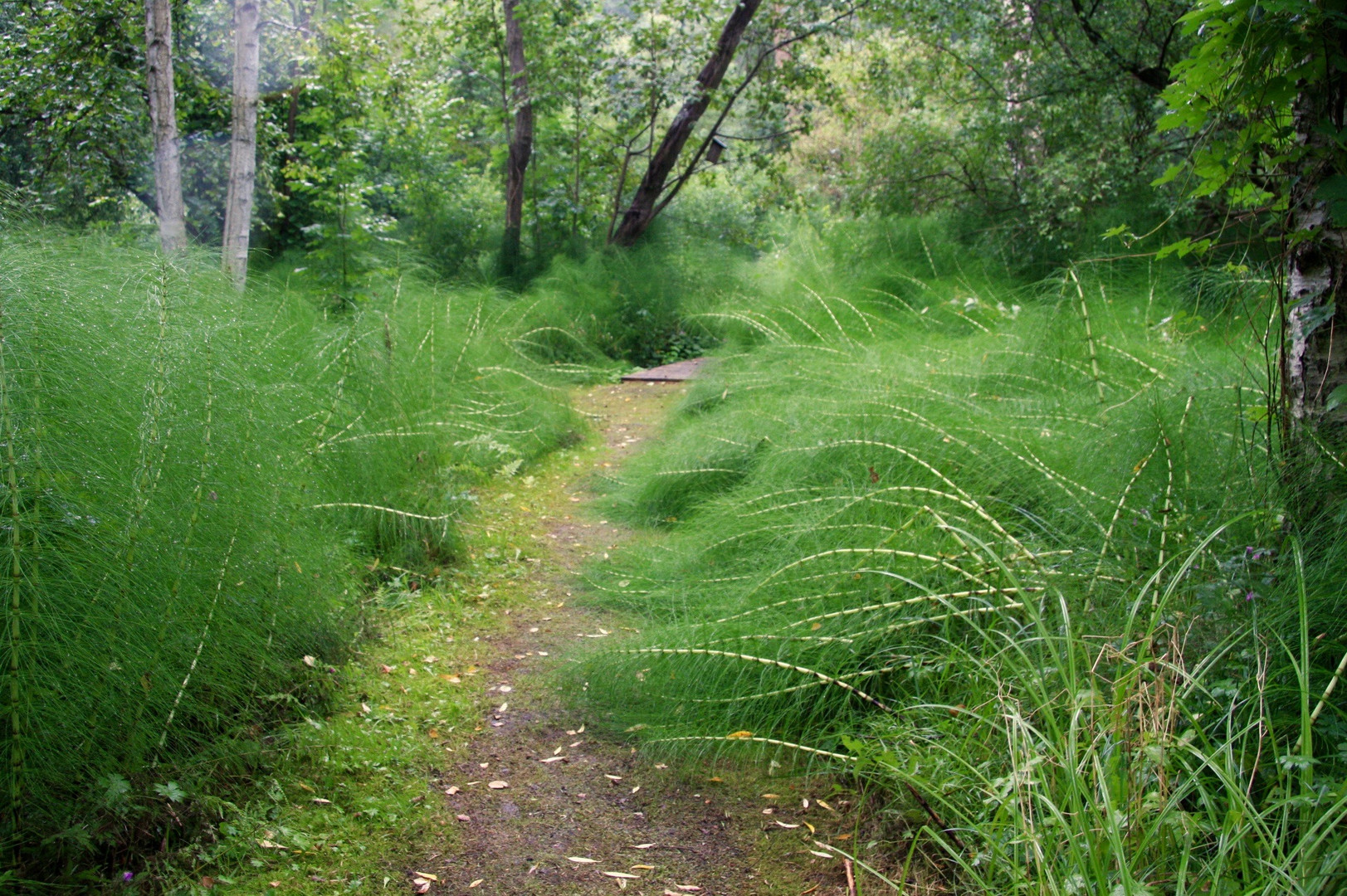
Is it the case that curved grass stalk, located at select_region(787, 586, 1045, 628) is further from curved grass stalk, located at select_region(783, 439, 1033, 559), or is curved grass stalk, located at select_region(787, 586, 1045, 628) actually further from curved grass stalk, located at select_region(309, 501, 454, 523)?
curved grass stalk, located at select_region(309, 501, 454, 523)

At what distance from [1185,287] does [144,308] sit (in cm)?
621

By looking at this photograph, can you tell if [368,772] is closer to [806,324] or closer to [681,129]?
[806,324]

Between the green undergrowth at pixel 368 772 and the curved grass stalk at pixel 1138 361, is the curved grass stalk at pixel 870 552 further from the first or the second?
the curved grass stalk at pixel 1138 361

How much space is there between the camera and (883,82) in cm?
992

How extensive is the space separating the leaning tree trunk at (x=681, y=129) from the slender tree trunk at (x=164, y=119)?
20.5 feet

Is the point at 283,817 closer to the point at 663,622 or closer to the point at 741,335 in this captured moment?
the point at 663,622

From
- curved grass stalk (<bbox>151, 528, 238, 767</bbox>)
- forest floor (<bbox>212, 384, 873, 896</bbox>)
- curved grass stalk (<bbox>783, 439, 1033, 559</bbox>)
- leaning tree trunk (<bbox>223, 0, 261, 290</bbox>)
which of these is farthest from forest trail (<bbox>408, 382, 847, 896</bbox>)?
leaning tree trunk (<bbox>223, 0, 261, 290</bbox>)

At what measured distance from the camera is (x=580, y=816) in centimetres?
273

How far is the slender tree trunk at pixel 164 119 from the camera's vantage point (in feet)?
15.5

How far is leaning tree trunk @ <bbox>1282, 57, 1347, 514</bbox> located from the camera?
239 centimetres

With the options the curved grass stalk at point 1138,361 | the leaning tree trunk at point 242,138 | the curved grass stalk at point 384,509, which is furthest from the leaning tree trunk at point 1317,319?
the leaning tree trunk at point 242,138

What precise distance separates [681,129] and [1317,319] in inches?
353

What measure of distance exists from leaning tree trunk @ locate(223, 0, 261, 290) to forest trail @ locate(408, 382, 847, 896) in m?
2.95

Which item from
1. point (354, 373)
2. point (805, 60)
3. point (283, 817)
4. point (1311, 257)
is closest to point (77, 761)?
point (283, 817)
